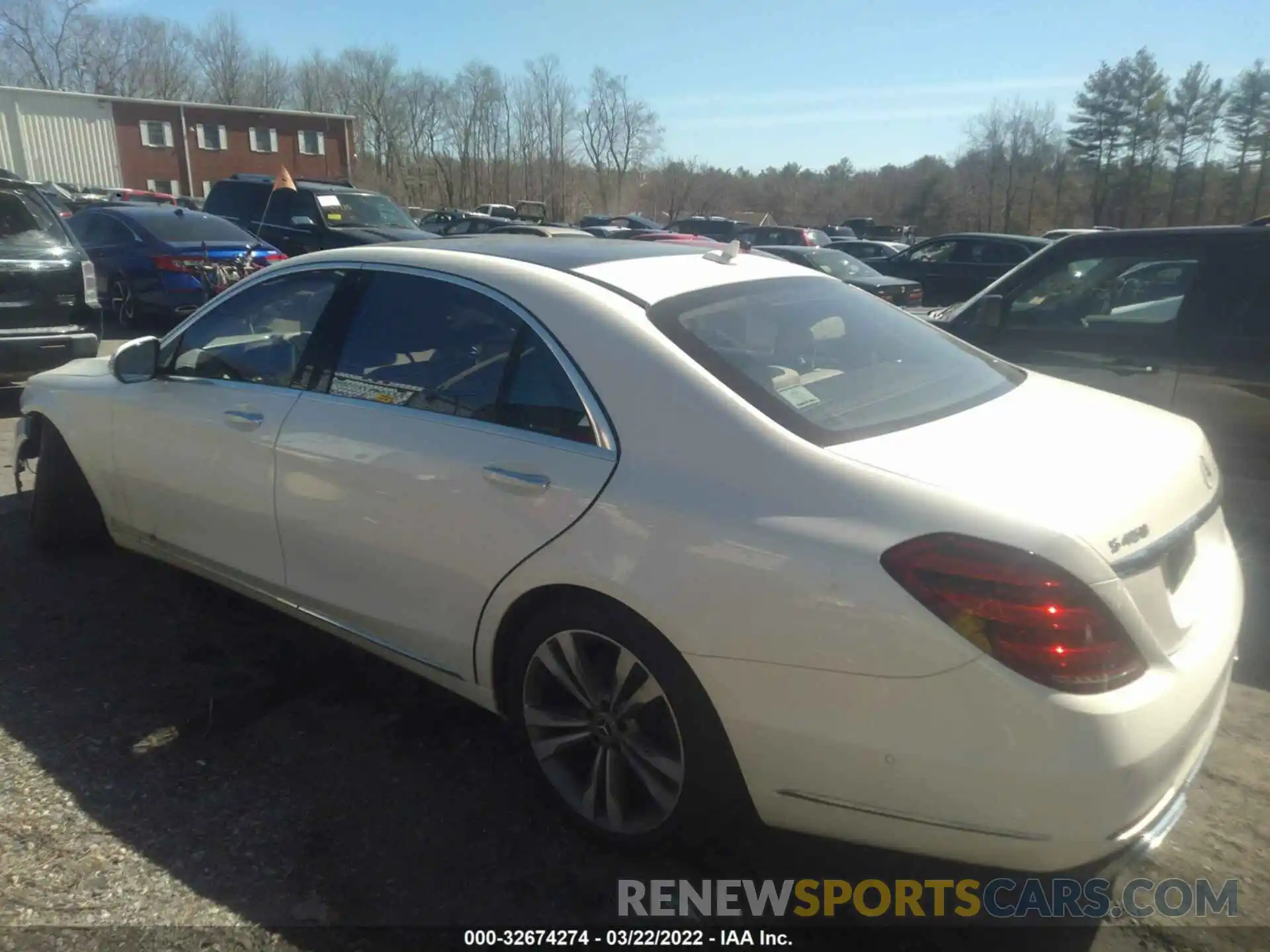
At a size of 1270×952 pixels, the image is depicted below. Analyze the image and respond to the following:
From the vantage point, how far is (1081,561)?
192cm

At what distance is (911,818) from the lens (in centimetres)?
206

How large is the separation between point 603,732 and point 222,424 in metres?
1.94

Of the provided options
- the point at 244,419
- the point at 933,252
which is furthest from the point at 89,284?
the point at 933,252

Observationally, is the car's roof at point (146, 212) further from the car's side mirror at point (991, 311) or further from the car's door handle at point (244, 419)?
the car's side mirror at point (991, 311)

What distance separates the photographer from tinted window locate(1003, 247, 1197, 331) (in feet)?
15.5

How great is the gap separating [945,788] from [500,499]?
1.34 metres

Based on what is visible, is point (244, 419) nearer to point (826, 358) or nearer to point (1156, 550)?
point (826, 358)

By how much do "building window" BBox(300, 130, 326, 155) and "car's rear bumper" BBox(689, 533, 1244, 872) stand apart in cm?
5403

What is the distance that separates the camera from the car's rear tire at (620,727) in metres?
2.32

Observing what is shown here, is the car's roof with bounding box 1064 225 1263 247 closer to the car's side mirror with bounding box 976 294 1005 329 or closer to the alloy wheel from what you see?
the car's side mirror with bounding box 976 294 1005 329

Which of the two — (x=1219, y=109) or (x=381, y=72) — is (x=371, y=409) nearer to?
(x=1219, y=109)

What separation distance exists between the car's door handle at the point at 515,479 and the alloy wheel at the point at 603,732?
0.40 metres

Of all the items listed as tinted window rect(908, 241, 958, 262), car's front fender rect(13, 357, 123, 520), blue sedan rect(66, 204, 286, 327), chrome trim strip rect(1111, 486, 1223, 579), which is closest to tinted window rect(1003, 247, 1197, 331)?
chrome trim strip rect(1111, 486, 1223, 579)

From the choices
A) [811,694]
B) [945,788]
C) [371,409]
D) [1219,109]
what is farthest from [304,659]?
[1219,109]
